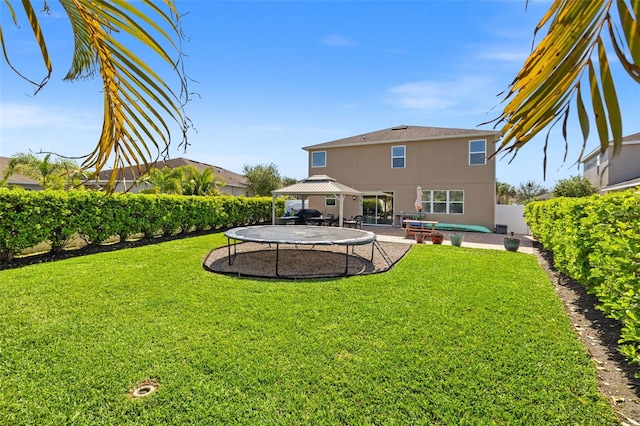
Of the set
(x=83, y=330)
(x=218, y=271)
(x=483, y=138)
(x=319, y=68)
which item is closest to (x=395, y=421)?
(x=83, y=330)

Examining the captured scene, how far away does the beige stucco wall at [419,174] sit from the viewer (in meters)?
20.6

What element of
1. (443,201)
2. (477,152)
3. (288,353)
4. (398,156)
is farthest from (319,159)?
(288,353)

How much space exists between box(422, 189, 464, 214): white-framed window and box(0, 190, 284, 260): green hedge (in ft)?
43.7

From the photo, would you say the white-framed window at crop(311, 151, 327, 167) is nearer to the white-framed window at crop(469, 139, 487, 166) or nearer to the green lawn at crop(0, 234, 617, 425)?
the white-framed window at crop(469, 139, 487, 166)

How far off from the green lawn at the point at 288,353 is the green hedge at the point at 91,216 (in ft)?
7.43

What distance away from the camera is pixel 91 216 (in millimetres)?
10672

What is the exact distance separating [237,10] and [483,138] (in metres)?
19.7

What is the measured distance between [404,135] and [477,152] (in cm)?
505

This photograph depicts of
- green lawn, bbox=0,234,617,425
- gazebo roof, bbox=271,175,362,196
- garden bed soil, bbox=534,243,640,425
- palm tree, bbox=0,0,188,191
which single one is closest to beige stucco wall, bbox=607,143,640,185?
gazebo roof, bbox=271,175,362,196

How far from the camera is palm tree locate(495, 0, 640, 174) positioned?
2.83ft

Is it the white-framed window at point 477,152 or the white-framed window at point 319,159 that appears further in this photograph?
the white-framed window at point 319,159

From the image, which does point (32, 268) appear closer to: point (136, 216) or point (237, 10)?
point (136, 216)

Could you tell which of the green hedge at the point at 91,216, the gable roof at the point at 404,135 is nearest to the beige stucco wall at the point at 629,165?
the gable roof at the point at 404,135

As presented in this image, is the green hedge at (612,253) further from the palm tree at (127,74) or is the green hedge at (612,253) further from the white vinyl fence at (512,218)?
the white vinyl fence at (512,218)
